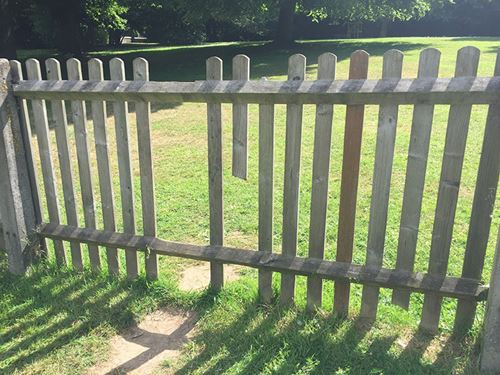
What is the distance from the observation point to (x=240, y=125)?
3.24 m

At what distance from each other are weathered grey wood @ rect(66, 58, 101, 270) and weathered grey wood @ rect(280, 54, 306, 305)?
1.65 meters

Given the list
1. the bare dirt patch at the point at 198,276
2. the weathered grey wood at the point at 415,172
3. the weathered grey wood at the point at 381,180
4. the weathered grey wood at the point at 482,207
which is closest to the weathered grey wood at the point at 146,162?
the bare dirt patch at the point at 198,276

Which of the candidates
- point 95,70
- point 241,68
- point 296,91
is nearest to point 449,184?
point 296,91

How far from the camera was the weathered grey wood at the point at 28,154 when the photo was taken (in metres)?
3.88

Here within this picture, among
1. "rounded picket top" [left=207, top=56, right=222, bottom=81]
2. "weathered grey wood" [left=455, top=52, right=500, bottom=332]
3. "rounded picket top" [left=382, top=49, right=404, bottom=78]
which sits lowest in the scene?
"weathered grey wood" [left=455, top=52, right=500, bottom=332]

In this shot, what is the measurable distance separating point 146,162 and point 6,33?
17.1 m

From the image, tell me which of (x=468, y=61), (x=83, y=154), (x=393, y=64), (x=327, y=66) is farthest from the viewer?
(x=83, y=154)

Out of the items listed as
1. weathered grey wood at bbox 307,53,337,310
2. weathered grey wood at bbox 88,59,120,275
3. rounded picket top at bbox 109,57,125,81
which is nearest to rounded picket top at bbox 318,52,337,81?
weathered grey wood at bbox 307,53,337,310

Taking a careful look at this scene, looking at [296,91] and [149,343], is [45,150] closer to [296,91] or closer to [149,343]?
[149,343]

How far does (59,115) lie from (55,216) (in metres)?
0.89

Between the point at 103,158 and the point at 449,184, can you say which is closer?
the point at 449,184

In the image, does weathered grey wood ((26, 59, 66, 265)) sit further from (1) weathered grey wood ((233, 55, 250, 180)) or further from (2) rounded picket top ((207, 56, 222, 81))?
(1) weathered grey wood ((233, 55, 250, 180))

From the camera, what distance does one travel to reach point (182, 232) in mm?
4949

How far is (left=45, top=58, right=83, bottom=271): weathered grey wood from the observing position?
3.77 meters
